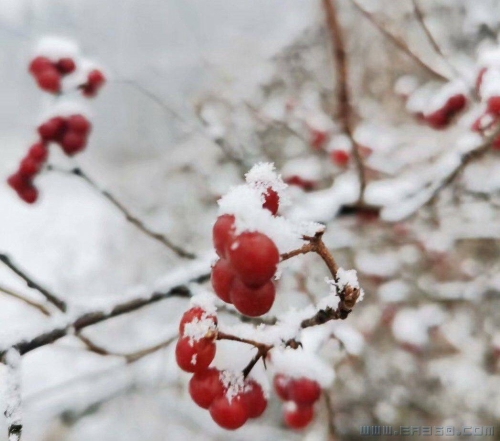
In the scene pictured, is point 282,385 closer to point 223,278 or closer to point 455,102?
point 223,278

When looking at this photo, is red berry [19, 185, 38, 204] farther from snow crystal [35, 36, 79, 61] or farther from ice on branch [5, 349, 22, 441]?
ice on branch [5, 349, 22, 441]

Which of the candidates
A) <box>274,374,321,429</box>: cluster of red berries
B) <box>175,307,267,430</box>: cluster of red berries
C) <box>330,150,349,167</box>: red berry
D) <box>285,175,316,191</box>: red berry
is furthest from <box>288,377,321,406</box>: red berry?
<box>330,150,349,167</box>: red berry

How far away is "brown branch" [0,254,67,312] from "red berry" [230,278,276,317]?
45 centimetres

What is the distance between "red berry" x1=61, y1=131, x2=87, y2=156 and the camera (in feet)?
4.86

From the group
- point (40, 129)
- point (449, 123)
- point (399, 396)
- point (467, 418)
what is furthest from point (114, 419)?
point (449, 123)

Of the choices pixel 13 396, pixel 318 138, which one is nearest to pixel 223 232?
pixel 13 396

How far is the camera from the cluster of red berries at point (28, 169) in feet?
4.71

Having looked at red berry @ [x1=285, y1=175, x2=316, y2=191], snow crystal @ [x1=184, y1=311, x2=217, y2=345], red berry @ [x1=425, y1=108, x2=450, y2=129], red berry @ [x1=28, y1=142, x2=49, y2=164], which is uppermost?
red berry @ [x1=285, y1=175, x2=316, y2=191]

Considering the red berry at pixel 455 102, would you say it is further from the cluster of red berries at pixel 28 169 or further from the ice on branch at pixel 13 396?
the ice on branch at pixel 13 396

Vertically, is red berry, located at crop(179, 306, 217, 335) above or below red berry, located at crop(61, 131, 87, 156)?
below

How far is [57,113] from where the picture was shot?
1.48 m

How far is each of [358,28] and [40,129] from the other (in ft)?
12.2

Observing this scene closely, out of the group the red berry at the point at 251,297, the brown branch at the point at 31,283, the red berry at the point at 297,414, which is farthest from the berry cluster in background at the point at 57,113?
the red berry at the point at 251,297

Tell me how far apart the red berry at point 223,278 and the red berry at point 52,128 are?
1.09 m
